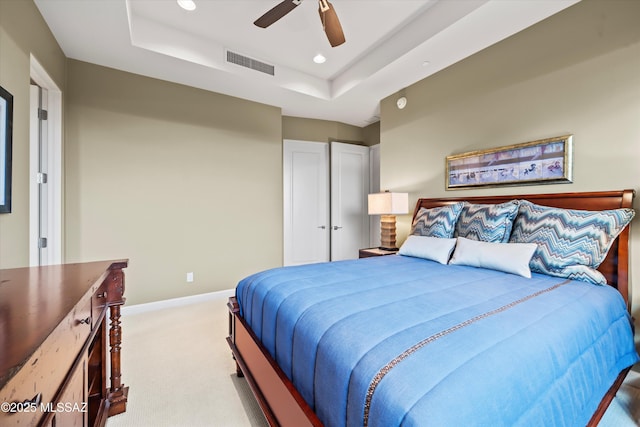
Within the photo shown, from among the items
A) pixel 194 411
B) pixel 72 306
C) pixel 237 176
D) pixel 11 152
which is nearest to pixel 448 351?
pixel 72 306

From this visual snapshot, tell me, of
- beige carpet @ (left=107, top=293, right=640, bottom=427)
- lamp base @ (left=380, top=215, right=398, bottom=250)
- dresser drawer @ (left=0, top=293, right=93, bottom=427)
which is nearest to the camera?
dresser drawer @ (left=0, top=293, right=93, bottom=427)

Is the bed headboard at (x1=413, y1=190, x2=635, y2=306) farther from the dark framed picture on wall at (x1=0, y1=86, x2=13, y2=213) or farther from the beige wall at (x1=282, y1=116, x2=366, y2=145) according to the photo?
the dark framed picture on wall at (x1=0, y1=86, x2=13, y2=213)

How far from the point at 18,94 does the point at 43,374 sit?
2.18 metres

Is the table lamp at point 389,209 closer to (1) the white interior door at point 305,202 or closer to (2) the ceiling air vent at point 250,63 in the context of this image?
(1) the white interior door at point 305,202

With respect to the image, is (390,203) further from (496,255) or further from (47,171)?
(47,171)

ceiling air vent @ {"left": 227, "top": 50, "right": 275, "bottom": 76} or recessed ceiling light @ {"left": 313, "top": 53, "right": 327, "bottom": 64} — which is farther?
recessed ceiling light @ {"left": 313, "top": 53, "right": 327, "bottom": 64}

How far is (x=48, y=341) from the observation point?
0.65 metres

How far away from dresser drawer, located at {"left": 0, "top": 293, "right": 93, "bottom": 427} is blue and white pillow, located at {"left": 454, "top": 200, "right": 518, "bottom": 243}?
8.60ft

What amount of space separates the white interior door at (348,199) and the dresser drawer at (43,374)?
4.12m

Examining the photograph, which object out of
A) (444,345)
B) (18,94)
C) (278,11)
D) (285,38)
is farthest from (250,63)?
(444,345)

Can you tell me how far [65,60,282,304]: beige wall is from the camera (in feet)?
9.70

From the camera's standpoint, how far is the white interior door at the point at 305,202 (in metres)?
4.62

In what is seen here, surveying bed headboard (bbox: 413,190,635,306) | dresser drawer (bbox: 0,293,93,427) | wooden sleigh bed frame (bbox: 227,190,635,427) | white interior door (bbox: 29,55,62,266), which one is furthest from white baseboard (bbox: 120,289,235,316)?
bed headboard (bbox: 413,190,635,306)

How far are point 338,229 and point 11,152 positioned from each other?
13.0 ft
